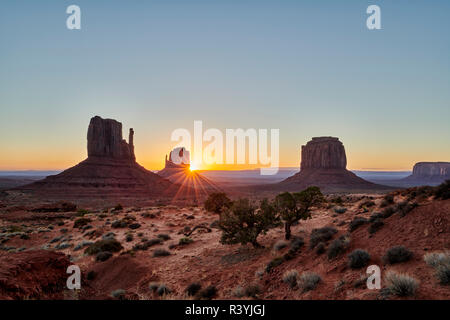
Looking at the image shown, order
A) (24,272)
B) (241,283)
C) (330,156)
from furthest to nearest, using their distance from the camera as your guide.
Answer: (330,156), (241,283), (24,272)

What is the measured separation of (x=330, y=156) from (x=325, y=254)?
432 ft

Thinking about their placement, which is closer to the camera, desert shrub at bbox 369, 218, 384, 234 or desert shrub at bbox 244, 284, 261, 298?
desert shrub at bbox 244, 284, 261, 298

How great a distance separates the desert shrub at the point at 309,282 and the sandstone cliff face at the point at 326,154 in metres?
133

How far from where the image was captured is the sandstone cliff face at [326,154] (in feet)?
422

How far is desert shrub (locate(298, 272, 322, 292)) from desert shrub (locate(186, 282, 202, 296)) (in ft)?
15.0

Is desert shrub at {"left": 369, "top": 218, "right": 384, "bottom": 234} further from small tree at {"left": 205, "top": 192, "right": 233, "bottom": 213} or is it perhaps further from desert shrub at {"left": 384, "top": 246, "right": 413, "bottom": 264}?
small tree at {"left": 205, "top": 192, "right": 233, "bottom": 213}

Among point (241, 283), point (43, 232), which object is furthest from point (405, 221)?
point (43, 232)

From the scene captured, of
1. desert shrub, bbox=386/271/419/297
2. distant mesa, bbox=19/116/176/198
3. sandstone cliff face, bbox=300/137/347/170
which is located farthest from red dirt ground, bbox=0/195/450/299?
sandstone cliff face, bbox=300/137/347/170

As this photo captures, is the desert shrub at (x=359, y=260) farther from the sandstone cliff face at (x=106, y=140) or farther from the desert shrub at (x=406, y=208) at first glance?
the sandstone cliff face at (x=106, y=140)

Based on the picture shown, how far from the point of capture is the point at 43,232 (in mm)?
25734

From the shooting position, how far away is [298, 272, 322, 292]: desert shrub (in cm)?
748

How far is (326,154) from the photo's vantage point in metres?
130

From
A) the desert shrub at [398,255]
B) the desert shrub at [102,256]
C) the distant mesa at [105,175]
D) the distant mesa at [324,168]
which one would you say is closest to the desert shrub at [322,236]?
the desert shrub at [398,255]

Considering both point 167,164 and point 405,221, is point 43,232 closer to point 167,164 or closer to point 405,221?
point 405,221
